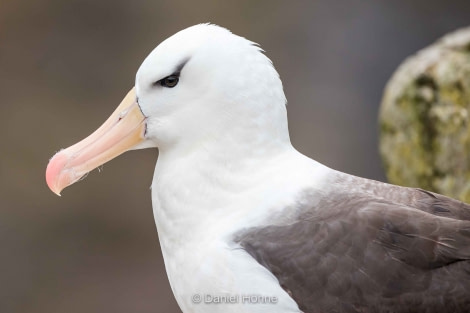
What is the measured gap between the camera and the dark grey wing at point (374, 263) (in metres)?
2.69

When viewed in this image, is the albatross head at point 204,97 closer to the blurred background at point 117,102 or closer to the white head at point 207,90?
the white head at point 207,90

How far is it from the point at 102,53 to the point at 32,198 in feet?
5.18

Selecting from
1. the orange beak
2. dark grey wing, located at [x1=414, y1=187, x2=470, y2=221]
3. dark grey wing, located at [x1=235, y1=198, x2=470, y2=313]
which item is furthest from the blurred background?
dark grey wing, located at [x1=235, y1=198, x2=470, y2=313]

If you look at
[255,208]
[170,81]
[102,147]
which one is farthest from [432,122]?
[102,147]

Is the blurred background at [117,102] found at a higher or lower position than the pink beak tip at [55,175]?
lower

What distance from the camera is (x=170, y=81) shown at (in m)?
2.96

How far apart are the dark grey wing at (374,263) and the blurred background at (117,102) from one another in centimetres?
475

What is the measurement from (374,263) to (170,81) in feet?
3.16

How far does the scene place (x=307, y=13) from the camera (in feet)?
27.8

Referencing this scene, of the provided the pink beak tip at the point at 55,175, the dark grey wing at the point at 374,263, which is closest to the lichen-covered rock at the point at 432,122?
the dark grey wing at the point at 374,263

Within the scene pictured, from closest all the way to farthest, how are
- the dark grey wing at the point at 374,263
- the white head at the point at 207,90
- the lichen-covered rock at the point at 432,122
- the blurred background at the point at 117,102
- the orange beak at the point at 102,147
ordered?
the dark grey wing at the point at 374,263, the white head at the point at 207,90, the orange beak at the point at 102,147, the lichen-covered rock at the point at 432,122, the blurred background at the point at 117,102

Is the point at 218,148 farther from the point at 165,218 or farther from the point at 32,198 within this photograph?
the point at 32,198

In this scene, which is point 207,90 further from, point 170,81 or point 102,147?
point 102,147

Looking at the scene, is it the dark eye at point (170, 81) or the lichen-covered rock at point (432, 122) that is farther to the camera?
the lichen-covered rock at point (432, 122)
